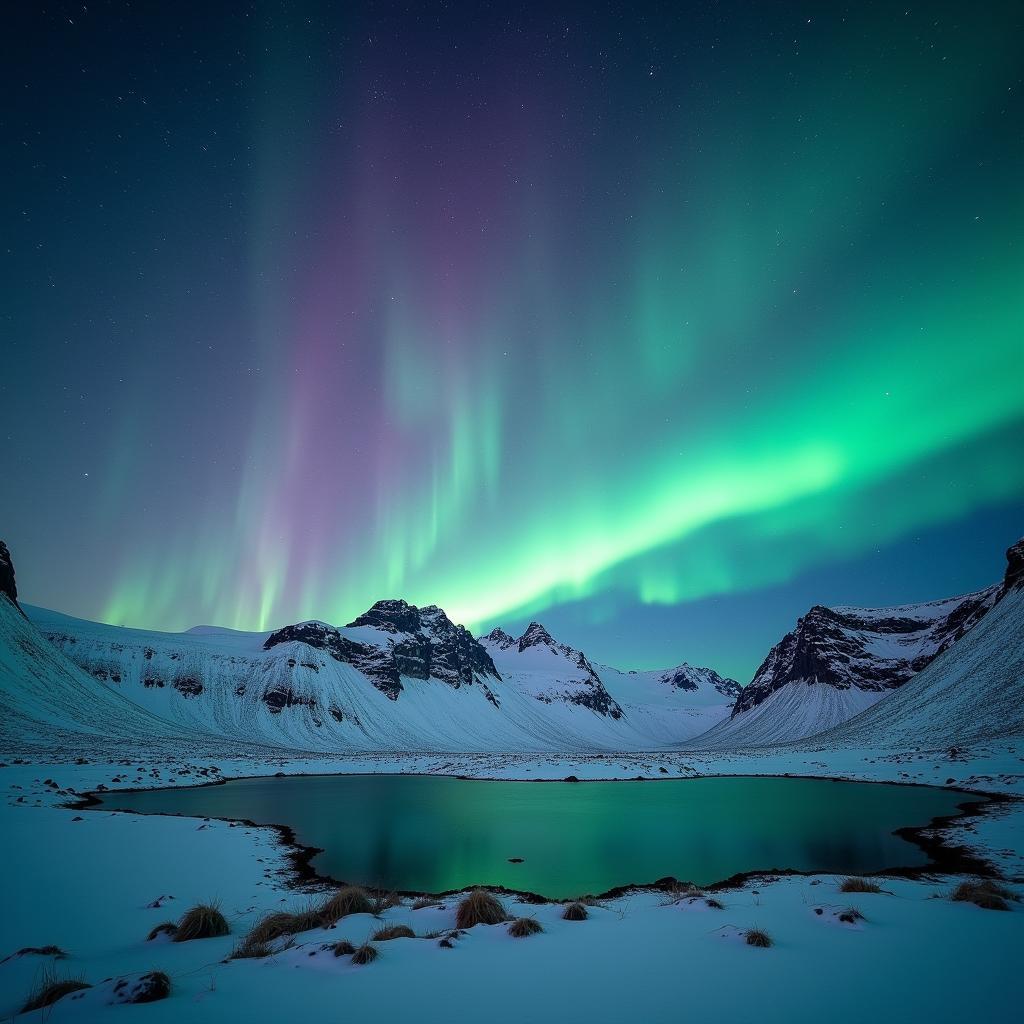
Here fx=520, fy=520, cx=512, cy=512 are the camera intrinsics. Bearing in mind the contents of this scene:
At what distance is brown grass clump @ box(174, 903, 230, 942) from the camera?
35.1 ft

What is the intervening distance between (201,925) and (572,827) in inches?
854

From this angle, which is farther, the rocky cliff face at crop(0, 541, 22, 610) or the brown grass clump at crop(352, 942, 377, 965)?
the rocky cliff face at crop(0, 541, 22, 610)

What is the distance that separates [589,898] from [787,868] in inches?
384

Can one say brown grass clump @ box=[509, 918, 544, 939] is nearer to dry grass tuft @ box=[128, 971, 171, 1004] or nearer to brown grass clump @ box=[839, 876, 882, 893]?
dry grass tuft @ box=[128, 971, 171, 1004]

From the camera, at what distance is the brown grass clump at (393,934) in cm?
958

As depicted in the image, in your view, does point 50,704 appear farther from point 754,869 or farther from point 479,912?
point 754,869

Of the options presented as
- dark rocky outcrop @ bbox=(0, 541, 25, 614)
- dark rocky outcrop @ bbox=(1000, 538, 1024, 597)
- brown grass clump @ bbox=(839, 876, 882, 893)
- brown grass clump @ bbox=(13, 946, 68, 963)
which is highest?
dark rocky outcrop @ bbox=(1000, 538, 1024, 597)

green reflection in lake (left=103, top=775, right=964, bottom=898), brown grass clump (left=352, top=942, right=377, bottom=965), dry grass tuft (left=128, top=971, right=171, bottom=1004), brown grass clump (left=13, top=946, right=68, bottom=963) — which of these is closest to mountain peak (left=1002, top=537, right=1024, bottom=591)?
green reflection in lake (left=103, top=775, right=964, bottom=898)

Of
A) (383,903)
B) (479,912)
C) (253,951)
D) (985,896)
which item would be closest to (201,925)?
(253,951)

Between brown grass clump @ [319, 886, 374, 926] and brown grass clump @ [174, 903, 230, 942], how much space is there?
2.06 meters

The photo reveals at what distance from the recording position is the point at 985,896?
10734mm

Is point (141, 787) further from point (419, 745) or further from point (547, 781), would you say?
point (419, 745)

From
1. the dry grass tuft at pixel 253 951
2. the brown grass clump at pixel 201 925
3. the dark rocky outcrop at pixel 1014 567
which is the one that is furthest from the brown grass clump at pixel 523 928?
the dark rocky outcrop at pixel 1014 567

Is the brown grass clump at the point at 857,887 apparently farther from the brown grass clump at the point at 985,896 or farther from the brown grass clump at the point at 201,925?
the brown grass clump at the point at 201,925
